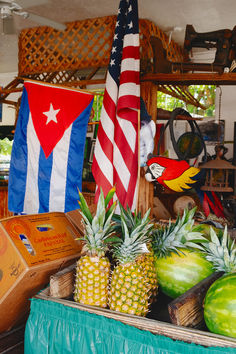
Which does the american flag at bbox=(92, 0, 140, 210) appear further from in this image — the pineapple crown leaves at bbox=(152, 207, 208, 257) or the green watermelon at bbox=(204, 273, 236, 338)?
the green watermelon at bbox=(204, 273, 236, 338)

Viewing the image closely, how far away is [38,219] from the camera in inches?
63.1

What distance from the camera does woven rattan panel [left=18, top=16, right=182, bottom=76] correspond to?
18.2 feet

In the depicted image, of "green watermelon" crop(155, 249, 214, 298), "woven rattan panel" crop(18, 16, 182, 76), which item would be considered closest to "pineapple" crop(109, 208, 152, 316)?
"green watermelon" crop(155, 249, 214, 298)

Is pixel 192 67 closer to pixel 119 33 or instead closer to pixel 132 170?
pixel 119 33

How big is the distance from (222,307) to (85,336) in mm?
475

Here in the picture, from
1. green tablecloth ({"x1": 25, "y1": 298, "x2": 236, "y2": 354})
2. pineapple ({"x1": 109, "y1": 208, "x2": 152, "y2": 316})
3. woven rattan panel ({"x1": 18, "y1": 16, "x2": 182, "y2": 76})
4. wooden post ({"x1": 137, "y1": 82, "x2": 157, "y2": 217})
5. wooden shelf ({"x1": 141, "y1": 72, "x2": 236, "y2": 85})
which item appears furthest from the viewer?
woven rattan panel ({"x1": 18, "y1": 16, "x2": 182, "y2": 76})

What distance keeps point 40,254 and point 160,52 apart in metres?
2.49

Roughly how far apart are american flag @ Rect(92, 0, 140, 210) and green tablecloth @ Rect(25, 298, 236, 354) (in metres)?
1.98

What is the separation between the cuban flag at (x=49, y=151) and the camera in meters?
3.18

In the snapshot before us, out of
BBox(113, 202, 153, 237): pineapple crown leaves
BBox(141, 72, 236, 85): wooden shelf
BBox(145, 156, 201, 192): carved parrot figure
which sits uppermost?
BBox(141, 72, 236, 85): wooden shelf

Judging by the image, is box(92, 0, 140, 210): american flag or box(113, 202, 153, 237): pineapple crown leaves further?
box(92, 0, 140, 210): american flag

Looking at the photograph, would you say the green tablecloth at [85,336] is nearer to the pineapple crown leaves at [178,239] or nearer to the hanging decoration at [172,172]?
the pineapple crown leaves at [178,239]

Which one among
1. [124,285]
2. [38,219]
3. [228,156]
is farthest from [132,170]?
[228,156]

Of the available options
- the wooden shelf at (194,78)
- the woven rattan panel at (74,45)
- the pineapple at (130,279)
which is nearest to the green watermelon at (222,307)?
the pineapple at (130,279)
